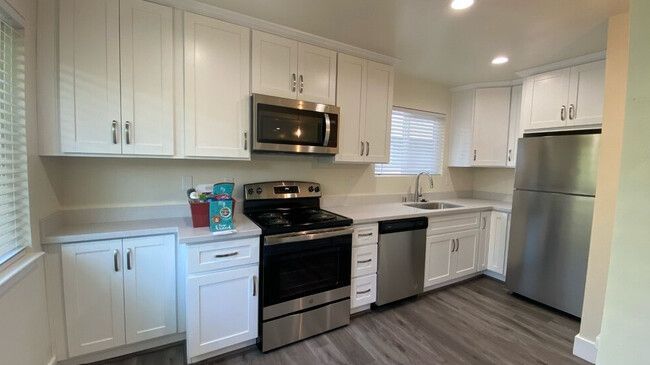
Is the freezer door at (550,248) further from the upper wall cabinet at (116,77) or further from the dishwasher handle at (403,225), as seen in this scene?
the upper wall cabinet at (116,77)

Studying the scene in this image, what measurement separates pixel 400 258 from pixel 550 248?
1.47 metres

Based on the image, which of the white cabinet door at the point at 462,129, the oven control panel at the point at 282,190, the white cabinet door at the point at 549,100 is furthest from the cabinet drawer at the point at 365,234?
the white cabinet door at the point at 549,100

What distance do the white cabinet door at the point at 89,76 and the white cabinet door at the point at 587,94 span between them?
12.7 ft

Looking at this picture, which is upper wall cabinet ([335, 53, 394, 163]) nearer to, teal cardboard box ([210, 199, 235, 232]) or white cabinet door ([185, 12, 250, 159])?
white cabinet door ([185, 12, 250, 159])

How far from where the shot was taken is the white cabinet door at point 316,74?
2.40m

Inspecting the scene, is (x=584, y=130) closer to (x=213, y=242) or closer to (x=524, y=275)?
(x=524, y=275)

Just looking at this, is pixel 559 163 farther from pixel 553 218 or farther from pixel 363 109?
pixel 363 109

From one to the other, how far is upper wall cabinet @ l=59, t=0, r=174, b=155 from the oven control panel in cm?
73

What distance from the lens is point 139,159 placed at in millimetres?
2156

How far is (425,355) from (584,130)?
8.49 ft

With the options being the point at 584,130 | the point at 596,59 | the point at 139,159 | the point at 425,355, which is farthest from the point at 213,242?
the point at 596,59

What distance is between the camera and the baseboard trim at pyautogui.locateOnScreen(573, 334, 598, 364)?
2.08m

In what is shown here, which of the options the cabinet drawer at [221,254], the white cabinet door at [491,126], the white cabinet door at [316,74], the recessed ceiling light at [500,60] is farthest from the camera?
the white cabinet door at [491,126]

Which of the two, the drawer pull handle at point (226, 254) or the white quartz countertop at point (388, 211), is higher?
the white quartz countertop at point (388, 211)
